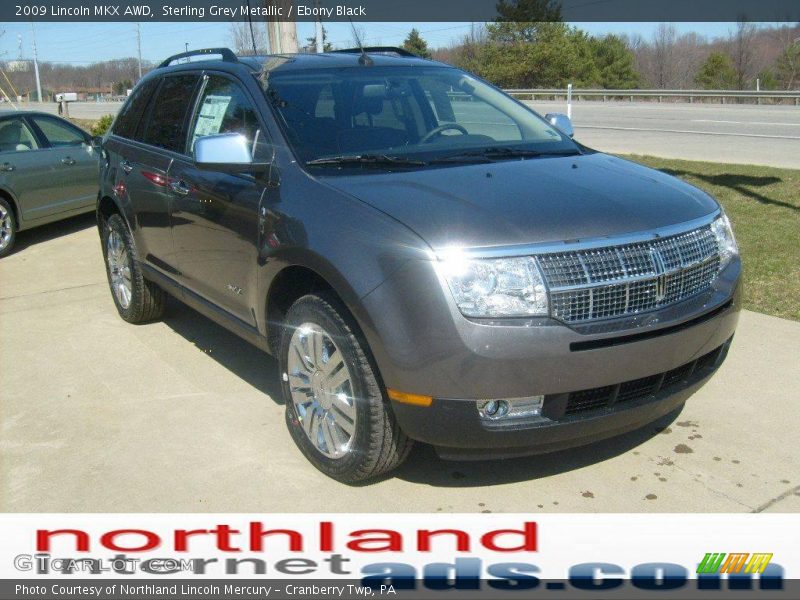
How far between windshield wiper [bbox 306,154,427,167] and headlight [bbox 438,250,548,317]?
988 millimetres

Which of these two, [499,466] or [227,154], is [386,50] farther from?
[499,466]

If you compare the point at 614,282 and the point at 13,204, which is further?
the point at 13,204

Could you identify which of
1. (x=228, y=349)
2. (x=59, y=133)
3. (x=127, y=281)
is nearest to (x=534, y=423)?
(x=228, y=349)

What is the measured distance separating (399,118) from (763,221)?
530 cm

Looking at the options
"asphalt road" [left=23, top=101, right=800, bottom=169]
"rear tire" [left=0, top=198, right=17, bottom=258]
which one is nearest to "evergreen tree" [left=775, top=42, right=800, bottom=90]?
"asphalt road" [left=23, top=101, right=800, bottom=169]

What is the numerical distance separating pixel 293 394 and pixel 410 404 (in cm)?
92

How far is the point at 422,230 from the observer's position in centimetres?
318

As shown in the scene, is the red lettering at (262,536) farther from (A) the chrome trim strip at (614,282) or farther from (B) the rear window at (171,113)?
(B) the rear window at (171,113)

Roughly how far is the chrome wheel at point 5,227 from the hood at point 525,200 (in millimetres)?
6789

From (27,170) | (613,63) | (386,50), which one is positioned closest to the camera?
(386,50)

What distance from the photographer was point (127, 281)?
6207 mm

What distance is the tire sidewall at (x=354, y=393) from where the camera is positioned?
11.1 ft

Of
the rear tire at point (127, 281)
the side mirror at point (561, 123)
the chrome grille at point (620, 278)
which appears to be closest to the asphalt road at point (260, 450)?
the rear tire at point (127, 281)

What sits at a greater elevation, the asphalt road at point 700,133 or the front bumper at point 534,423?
the asphalt road at point 700,133
